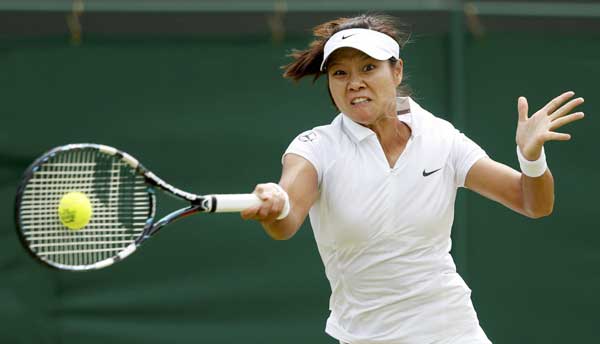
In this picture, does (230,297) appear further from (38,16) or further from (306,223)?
(38,16)

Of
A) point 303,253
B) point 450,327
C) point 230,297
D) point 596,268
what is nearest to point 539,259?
point 596,268

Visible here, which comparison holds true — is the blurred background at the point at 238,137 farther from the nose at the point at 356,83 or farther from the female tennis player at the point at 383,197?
the nose at the point at 356,83

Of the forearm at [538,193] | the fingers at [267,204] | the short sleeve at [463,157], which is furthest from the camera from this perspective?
the short sleeve at [463,157]

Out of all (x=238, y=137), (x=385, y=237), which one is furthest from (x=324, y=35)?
(x=238, y=137)

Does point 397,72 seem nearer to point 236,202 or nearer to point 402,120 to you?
point 402,120

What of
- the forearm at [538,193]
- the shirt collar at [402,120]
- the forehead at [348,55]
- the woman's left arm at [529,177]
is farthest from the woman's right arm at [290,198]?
the forearm at [538,193]

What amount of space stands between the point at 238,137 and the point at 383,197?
2.13 meters

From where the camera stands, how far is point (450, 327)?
367cm

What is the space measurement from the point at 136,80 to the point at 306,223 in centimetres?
118

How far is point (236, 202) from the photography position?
3326mm

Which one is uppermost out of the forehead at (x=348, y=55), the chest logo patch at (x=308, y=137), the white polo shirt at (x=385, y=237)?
the forehead at (x=348, y=55)

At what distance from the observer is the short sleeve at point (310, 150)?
3625 mm

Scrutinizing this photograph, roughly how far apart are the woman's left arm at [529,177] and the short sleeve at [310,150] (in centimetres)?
56

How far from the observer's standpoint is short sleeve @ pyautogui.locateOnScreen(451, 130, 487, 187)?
12.4 feet
